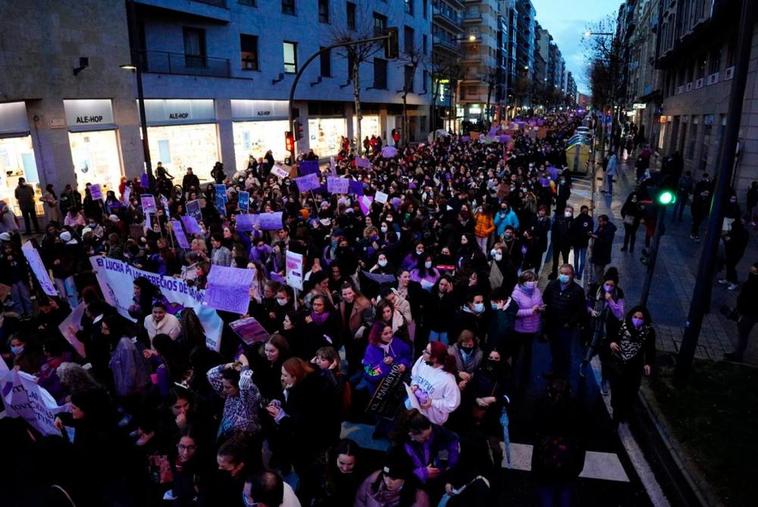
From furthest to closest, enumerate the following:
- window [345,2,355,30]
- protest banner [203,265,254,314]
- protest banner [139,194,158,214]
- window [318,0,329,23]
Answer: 1. window [345,2,355,30]
2. window [318,0,329,23]
3. protest banner [139,194,158,214]
4. protest banner [203,265,254,314]

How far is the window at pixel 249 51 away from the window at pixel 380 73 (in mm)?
16520

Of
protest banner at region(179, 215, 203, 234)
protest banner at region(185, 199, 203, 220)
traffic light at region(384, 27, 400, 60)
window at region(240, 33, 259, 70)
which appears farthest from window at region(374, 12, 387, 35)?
protest banner at region(179, 215, 203, 234)

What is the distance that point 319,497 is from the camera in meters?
4.38

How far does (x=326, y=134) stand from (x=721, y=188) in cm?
3337

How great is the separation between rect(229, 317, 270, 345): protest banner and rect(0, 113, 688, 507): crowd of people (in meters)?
0.13

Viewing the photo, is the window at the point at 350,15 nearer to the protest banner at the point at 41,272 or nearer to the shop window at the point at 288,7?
the shop window at the point at 288,7

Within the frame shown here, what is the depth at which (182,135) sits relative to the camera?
82.4 feet

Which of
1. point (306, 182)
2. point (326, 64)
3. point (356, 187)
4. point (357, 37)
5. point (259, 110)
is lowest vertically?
point (356, 187)

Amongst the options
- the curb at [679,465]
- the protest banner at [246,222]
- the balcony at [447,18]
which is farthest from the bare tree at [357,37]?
the curb at [679,465]

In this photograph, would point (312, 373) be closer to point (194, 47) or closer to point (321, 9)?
point (194, 47)

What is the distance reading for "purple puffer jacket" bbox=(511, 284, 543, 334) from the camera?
281 inches

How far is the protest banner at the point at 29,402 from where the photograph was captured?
17.0ft

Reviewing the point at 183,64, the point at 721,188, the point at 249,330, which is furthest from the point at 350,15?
the point at 249,330

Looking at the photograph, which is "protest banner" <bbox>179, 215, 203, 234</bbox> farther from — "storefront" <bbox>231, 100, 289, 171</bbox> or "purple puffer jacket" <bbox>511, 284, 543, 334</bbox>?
"storefront" <bbox>231, 100, 289, 171</bbox>
